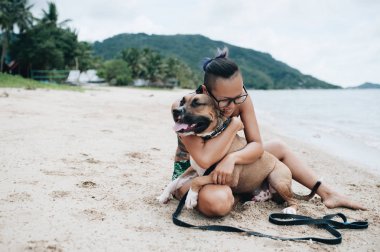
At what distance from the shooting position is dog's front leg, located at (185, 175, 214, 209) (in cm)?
333

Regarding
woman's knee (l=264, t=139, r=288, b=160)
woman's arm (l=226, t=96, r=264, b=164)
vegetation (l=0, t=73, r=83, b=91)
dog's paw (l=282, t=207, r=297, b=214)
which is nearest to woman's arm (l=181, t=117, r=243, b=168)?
woman's arm (l=226, t=96, r=264, b=164)

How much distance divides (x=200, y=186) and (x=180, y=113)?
0.71 m

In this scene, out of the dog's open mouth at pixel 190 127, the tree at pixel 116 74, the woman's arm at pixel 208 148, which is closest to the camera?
the dog's open mouth at pixel 190 127

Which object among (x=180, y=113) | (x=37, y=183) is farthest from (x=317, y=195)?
(x=37, y=183)

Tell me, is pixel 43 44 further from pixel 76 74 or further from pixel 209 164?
pixel 209 164

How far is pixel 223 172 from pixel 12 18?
47935 mm

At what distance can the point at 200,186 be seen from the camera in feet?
11.0

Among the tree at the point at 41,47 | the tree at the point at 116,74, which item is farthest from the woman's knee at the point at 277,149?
the tree at the point at 116,74

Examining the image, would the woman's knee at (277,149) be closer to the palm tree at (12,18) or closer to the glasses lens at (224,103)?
the glasses lens at (224,103)

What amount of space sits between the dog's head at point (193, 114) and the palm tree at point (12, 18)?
45950 mm

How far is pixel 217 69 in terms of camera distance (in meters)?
3.25

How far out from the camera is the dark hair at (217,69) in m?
3.23

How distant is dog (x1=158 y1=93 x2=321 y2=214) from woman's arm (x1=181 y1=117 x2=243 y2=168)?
2.1 inches

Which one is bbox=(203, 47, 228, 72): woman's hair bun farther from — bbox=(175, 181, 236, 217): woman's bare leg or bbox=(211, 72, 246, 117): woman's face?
bbox=(175, 181, 236, 217): woman's bare leg
